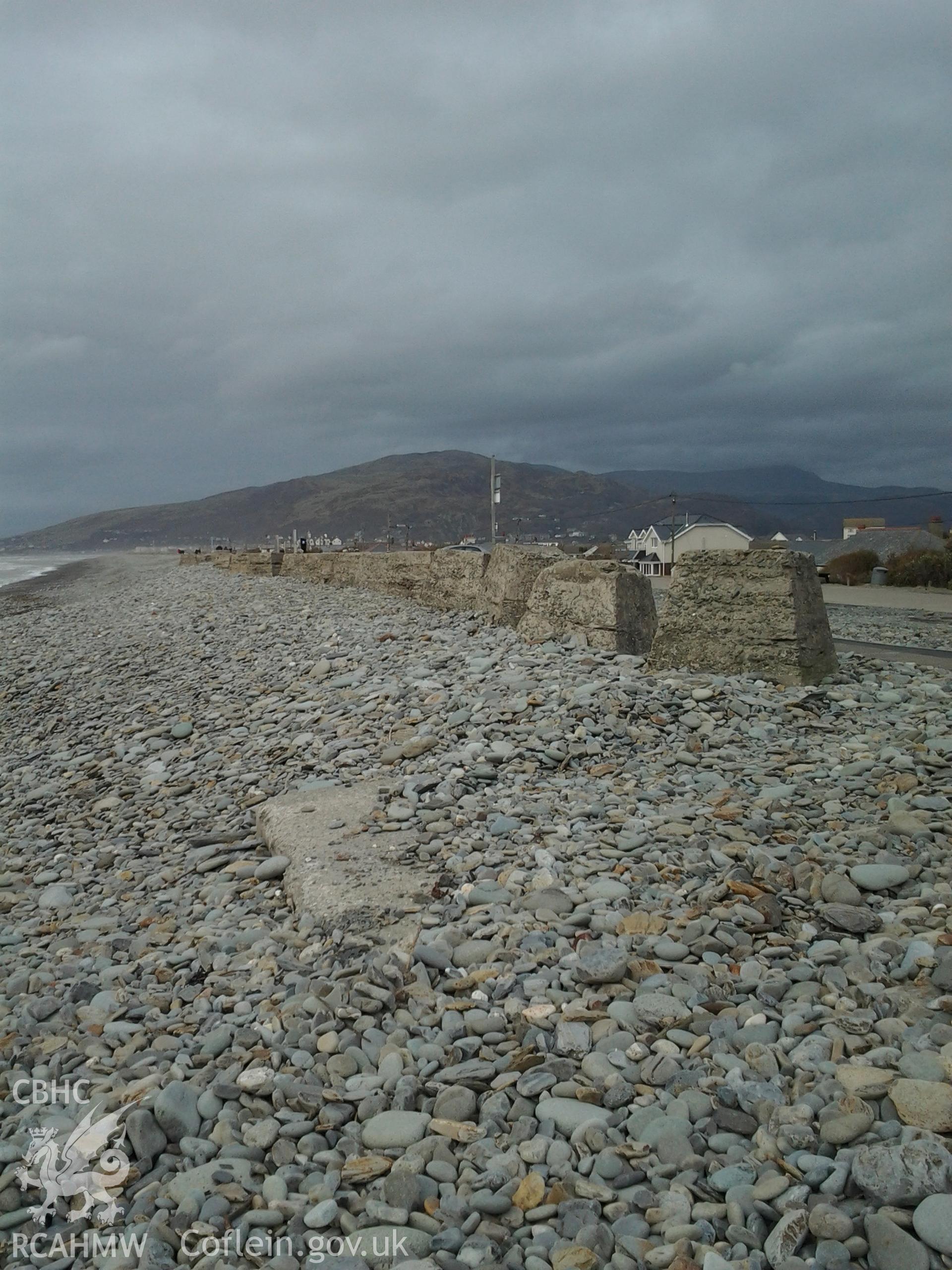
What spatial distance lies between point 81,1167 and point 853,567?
4029cm

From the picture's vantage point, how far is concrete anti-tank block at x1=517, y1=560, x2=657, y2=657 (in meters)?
7.97

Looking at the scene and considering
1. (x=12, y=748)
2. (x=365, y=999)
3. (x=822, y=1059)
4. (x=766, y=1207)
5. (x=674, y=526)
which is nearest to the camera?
(x=766, y=1207)

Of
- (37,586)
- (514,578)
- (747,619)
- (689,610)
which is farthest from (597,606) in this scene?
(37,586)

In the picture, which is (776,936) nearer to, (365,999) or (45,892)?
(365,999)

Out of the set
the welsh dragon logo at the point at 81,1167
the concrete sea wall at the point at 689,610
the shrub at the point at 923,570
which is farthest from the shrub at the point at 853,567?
the welsh dragon logo at the point at 81,1167

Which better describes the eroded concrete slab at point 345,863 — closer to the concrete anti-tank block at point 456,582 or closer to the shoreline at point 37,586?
the concrete anti-tank block at point 456,582

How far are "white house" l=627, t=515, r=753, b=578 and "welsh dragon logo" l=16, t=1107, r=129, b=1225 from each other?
26.5m

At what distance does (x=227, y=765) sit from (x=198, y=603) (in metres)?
10.3

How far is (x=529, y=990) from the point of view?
3.18 meters

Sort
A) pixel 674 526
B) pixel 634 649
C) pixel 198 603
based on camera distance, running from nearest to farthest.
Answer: pixel 634 649
pixel 198 603
pixel 674 526

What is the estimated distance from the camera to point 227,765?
22.4ft

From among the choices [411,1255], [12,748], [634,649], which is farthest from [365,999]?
[12,748]

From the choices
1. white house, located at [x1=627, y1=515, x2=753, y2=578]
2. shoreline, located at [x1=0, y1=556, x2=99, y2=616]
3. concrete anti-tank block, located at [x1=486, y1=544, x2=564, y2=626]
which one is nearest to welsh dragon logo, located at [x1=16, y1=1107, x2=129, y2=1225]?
concrete anti-tank block, located at [x1=486, y1=544, x2=564, y2=626]

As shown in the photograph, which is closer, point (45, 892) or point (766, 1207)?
point (766, 1207)
